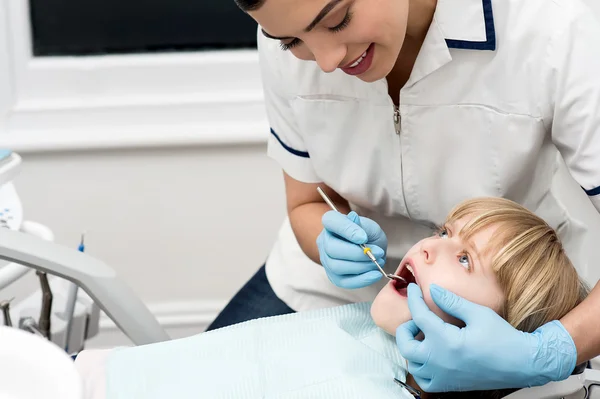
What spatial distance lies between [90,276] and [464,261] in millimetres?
611

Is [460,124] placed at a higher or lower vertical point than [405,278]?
higher

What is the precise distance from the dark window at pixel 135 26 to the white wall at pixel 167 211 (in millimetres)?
318

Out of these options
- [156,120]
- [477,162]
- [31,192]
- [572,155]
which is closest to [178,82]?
[156,120]

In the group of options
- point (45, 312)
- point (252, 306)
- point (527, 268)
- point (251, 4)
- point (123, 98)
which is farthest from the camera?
point (123, 98)

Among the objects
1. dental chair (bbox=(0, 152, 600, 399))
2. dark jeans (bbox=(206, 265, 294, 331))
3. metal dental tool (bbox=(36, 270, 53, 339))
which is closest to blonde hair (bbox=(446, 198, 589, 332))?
dental chair (bbox=(0, 152, 600, 399))

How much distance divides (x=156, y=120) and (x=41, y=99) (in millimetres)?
341

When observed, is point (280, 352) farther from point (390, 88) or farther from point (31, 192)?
point (31, 192)

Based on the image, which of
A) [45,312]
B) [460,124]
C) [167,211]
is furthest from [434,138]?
[167,211]

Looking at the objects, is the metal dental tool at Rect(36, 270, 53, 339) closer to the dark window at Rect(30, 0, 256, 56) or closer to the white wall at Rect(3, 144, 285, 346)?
the white wall at Rect(3, 144, 285, 346)

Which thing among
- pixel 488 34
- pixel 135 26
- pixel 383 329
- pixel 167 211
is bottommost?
pixel 167 211

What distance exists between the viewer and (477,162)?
4.09 ft

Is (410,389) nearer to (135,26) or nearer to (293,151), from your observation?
(293,151)

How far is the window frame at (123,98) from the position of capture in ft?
6.58

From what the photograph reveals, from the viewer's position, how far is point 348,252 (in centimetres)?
119
